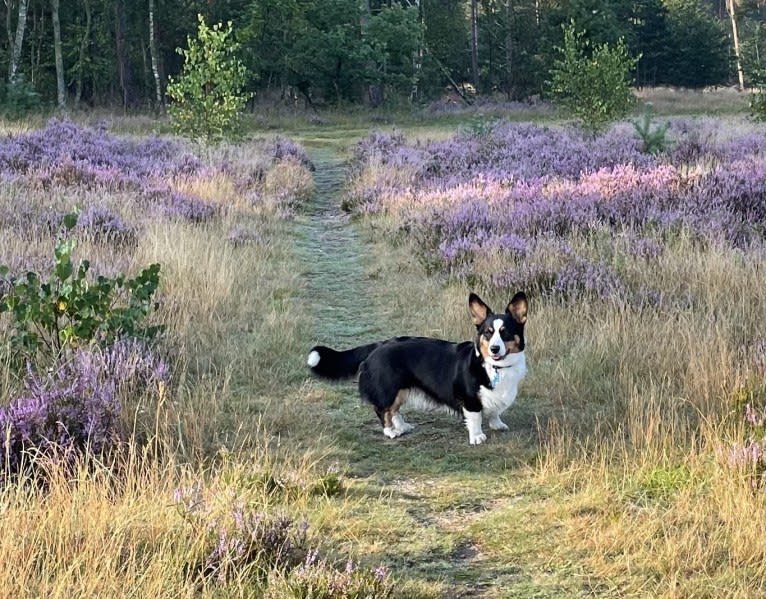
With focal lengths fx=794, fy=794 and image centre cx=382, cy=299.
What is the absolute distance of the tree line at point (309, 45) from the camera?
38094 mm

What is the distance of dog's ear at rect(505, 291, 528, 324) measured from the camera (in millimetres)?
4898

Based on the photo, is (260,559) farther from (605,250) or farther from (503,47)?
(503,47)

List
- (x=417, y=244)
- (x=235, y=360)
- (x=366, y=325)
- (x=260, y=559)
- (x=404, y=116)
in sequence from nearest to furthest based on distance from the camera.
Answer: (x=260, y=559) < (x=235, y=360) < (x=366, y=325) < (x=417, y=244) < (x=404, y=116)

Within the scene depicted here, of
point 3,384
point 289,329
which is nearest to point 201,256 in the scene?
point 289,329

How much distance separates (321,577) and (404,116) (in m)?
34.1

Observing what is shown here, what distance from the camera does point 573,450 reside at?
4.47 m

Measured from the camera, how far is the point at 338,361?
5.45 metres

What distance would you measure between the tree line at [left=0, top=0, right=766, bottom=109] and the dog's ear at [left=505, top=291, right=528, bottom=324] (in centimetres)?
3181

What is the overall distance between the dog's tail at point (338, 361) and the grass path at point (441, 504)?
22 centimetres

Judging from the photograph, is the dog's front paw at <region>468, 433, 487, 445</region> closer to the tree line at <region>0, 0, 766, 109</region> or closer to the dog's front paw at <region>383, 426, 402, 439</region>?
the dog's front paw at <region>383, 426, 402, 439</region>

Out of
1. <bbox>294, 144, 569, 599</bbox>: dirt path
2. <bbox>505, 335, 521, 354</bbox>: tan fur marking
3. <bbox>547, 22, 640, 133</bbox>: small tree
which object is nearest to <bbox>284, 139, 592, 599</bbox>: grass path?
<bbox>294, 144, 569, 599</bbox>: dirt path

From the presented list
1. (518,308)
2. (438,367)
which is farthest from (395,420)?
(518,308)

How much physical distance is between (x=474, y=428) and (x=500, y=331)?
0.61m

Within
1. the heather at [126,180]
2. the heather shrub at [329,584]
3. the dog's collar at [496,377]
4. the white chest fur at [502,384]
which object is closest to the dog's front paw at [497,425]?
the white chest fur at [502,384]
